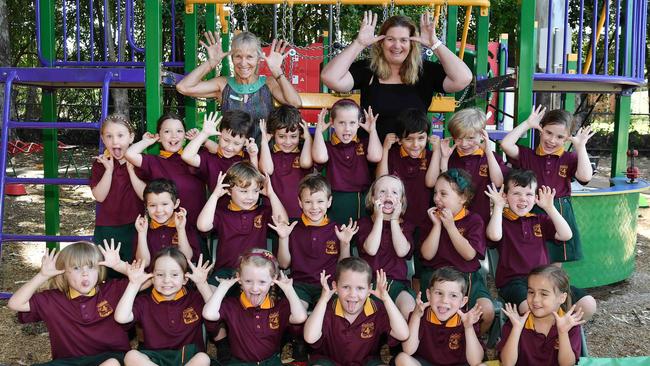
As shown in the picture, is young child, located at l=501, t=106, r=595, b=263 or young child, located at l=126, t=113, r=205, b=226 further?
young child, located at l=126, t=113, r=205, b=226

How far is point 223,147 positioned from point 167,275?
113 cm

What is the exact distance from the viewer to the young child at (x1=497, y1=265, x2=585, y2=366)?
10.5 ft

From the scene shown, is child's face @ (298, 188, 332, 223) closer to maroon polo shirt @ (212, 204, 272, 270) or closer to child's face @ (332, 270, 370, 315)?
maroon polo shirt @ (212, 204, 272, 270)

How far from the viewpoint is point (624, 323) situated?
5031 mm

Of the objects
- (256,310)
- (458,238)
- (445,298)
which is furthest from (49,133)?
(445,298)

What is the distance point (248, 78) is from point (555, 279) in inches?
94.3

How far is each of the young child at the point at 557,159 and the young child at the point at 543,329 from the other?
2.53 feet

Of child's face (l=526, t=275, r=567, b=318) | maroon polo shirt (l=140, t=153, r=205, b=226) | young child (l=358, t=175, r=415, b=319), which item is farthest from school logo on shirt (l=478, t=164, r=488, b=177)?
maroon polo shirt (l=140, t=153, r=205, b=226)

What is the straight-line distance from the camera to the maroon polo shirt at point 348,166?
14.3 feet

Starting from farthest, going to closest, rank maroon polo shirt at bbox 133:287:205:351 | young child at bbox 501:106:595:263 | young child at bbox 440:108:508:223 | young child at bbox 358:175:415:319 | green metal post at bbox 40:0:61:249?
green metal post at bbox 40:0:61:249 → young child at bbox 440:108:508:223 → young child at bbox 501:106:595:263 → young child at bbox 358:175:415:319 → maroon polo shirt at bbox 133:287:205:351

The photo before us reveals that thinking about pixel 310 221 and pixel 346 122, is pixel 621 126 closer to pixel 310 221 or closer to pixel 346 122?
pixel 346 122

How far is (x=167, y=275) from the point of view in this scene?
11.1 feet

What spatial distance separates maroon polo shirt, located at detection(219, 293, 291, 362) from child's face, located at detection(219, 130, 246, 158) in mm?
1127

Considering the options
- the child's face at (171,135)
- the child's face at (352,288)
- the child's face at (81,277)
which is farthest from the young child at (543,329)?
the child's face at (171,135)
